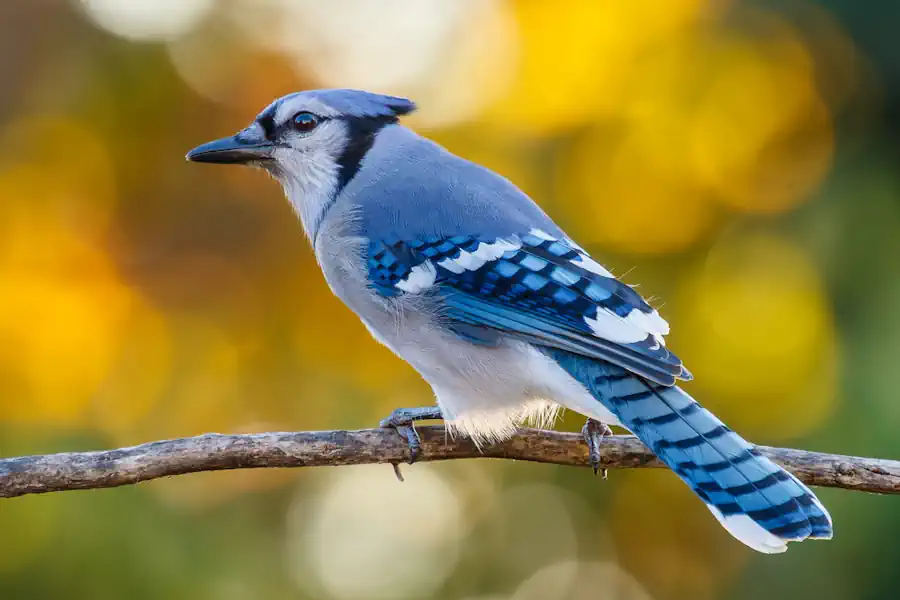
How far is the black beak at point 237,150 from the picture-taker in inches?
111

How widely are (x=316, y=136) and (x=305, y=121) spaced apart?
0.05m

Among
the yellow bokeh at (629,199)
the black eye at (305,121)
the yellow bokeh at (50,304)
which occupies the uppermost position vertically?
the black eye at (305,121)

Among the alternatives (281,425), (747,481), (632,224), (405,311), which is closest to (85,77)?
(281,425)

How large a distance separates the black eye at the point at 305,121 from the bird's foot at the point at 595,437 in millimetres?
1140

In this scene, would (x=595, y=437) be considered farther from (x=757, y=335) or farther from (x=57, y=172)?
(x=57, y=172)

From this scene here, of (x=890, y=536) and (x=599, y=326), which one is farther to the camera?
(x=890, y=536)

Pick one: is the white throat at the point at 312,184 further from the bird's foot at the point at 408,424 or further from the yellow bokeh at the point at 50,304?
the yellow bokeh at the point at 50,304

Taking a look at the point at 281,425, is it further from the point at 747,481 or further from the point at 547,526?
the point at 747,481

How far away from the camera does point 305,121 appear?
2855mm

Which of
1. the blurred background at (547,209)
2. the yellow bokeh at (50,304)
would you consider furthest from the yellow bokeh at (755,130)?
the yellow bokeh at (50,304)

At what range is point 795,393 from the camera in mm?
3732

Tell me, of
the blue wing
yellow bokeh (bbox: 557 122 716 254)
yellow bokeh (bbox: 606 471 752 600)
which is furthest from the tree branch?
yellow bokeh (bbox: 557 122 716 254)

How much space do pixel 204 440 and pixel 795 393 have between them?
237 centimetres

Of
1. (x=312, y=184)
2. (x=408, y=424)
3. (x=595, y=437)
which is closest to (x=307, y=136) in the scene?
(x=312, y=184)
